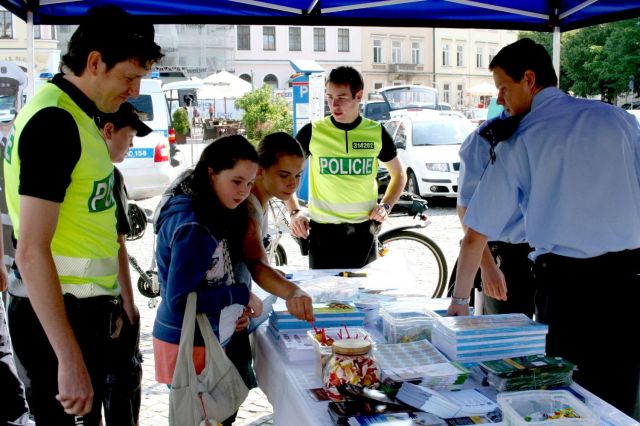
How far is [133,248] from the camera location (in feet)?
27.1

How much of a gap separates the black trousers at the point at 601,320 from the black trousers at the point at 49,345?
149 cm

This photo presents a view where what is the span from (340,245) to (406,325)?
182 cm

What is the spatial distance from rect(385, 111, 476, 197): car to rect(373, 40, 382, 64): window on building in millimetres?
40207

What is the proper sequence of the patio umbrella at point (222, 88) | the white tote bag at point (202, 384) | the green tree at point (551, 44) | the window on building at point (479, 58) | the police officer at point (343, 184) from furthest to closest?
the window on building at point (479, 58), the green tree at point (551, 44), the patio umbrella at point (222, 88), the police officer at point (343, 184), the white tote bag at point (202, 384)

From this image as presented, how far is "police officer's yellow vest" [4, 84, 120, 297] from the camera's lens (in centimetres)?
183

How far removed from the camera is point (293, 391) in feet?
6.44

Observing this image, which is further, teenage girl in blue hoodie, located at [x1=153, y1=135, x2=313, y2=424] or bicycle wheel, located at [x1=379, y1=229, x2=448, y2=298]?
bicycle wheel, located at [x1=379, y1=229, x2=448, y2=298]

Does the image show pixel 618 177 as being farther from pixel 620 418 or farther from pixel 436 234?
pixel 436 234

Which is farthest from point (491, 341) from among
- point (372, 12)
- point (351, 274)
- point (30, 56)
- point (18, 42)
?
point (18, 42)

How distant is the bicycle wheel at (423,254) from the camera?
5.43 m

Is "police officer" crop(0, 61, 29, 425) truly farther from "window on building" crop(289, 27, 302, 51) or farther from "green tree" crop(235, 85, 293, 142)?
"window on building" crop(289, 27, 302, 51)

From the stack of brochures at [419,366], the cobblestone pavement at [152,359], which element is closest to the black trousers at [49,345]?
the stack of brochures at [419,366]

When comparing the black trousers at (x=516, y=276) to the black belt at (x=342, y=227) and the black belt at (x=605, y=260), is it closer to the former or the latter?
the black belt at (x=605, y=260)

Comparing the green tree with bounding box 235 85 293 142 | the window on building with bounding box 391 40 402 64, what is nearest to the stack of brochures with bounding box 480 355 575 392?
the green tree with bounding box 235 85 293 142
